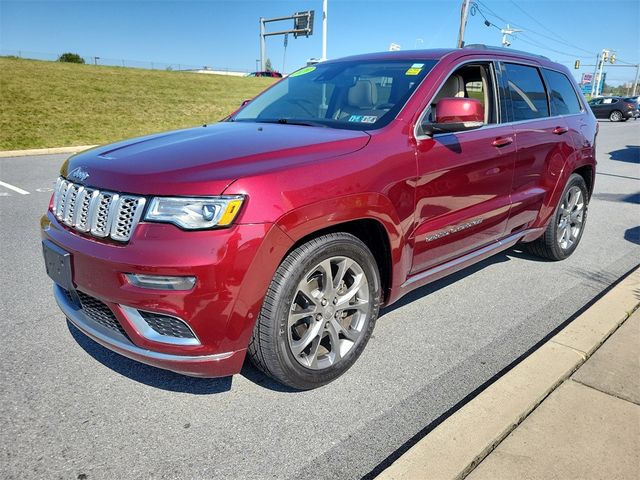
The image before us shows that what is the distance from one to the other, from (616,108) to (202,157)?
119ft

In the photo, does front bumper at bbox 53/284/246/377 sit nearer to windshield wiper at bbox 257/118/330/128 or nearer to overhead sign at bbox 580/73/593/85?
windshield wiper at bbox 257/118/330/128

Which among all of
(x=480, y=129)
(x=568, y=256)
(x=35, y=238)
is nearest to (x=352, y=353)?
(x=480, y=129)

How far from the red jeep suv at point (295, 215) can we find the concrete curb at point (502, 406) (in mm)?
719

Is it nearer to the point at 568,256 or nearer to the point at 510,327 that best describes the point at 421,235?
the point at 510,327

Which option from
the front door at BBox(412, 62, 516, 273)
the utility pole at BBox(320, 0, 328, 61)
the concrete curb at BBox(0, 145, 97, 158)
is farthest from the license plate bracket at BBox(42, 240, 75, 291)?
the utility pole at BBox(320, 0, 328, 61)

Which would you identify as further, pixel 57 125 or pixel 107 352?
pixel 57 125

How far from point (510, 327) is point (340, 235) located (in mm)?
1658

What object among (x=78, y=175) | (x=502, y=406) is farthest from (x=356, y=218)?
(x=78, y=175)

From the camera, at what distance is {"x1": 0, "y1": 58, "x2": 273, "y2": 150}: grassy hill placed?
15.6m

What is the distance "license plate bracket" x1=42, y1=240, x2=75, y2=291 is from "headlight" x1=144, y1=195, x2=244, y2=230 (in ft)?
2.09

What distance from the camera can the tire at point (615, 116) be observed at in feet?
105

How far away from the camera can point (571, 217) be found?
4977mm

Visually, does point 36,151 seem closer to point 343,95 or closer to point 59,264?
point 343,95

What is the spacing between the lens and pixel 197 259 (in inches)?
84.2
